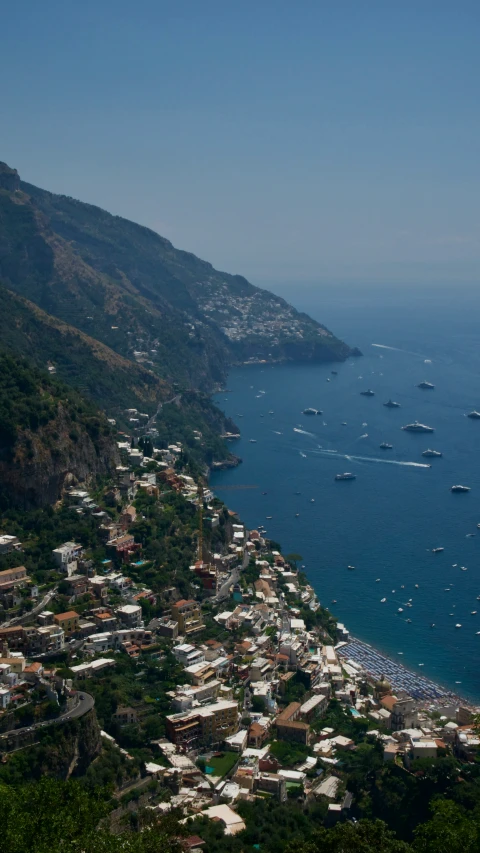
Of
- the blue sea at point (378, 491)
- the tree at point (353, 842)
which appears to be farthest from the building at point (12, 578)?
the tree at point (353, 842)

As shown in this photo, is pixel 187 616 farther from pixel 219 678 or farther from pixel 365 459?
pixel 365 459

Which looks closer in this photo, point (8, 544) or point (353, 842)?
point (353, 842)

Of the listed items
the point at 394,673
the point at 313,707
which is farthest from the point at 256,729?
the point at 394,673

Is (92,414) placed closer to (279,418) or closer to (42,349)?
(42,349)

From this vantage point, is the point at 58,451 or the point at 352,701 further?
the point at 58,451

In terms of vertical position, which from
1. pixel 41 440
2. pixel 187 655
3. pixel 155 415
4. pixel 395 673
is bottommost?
pixel 395 673

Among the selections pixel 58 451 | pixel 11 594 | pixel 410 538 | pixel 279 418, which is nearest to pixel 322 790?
pixel 11 594
